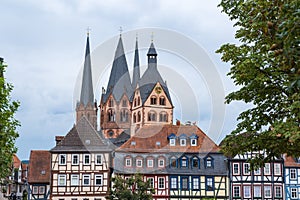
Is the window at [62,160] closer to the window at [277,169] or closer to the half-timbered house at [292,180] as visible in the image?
the window at [277,169]

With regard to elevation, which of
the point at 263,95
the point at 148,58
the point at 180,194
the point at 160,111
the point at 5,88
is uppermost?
the point at 148,58

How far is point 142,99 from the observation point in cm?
9869

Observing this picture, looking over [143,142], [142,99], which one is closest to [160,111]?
[142,99]

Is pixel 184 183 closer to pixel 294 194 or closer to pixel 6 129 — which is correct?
pixel 294 194

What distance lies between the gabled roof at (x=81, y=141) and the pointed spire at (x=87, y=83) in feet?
191

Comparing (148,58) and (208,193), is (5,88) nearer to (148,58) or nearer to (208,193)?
(208,193)

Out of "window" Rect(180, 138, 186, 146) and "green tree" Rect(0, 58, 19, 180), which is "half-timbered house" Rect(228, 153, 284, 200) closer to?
"window" Rect(180, 138, 186, 146)

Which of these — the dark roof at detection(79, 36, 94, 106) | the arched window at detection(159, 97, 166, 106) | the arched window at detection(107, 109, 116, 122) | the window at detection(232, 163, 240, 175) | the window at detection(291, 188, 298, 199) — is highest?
the dark roof at detection(79, 36, 94, 106)

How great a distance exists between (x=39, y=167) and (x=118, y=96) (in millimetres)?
57149

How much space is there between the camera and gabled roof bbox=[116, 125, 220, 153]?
49.6m

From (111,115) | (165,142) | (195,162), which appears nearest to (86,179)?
(165,142)

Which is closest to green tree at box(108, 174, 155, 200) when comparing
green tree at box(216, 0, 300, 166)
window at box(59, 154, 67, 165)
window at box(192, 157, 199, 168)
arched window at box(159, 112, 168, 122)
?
window at box(59, 154, 67, 165)

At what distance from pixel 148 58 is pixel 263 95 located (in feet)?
265

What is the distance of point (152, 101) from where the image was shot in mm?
98125
